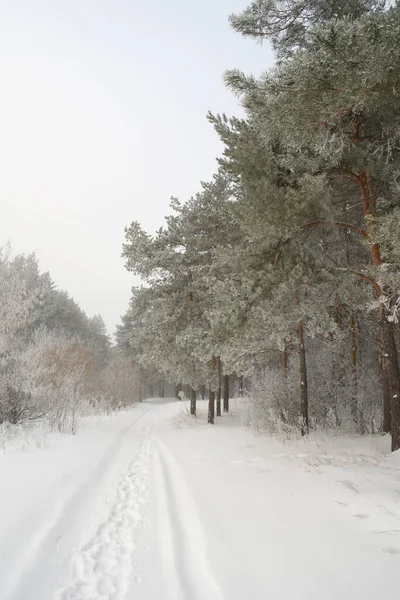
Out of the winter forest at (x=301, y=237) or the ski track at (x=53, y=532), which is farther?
the winter forest at (x=301, y=237)

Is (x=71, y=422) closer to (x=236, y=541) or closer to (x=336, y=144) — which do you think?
(x=236, y=541)

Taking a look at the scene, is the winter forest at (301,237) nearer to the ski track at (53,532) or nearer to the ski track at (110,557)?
the ski track at (53,532)

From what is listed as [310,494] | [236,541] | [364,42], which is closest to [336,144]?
[364,42]

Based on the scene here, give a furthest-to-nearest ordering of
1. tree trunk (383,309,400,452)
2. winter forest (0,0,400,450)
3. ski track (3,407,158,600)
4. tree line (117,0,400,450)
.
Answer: tree trunk (383,309,400,452) < winter forest (0,0,400,450) < tree line (117,0,400,450) < ski track (3,407,158,600)

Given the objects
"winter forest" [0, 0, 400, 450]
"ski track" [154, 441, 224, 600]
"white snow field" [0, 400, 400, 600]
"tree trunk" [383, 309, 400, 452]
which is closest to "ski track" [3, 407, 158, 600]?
"white snow field" [0, 400, 400, 600]

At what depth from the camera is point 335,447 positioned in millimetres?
7770

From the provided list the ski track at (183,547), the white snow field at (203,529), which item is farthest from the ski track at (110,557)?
the ski track at (183,547)

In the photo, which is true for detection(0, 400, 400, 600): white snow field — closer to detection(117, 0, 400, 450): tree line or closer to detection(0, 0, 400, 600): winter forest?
detection(0, 0, 400, 600): winter forest

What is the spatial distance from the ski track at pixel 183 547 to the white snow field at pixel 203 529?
0.01 meters

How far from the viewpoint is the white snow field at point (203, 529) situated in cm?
271

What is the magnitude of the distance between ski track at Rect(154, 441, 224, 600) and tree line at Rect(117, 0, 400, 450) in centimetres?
345

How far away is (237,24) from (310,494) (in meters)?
8.90

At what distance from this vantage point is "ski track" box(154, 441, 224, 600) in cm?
274

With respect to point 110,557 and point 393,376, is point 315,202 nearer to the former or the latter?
point 393,376
